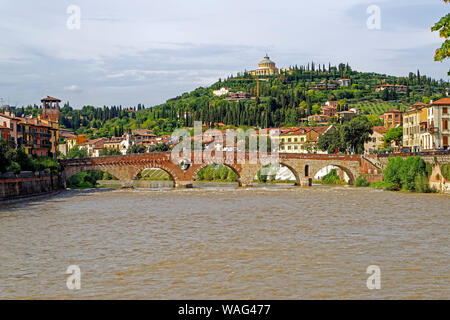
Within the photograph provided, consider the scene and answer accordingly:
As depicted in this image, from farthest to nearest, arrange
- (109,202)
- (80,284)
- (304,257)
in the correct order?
(109,202)
(304,257)
(80,284)

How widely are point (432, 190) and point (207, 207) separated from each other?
19112 millimetres

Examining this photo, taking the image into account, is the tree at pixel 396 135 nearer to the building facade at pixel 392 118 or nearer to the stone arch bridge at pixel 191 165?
the building facade at pixel 392 118

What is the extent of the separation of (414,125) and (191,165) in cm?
2771

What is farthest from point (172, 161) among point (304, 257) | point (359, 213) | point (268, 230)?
point (304, 257)

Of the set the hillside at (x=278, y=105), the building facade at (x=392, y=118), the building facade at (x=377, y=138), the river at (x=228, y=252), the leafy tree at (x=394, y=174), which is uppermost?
the hillside at (x=278, y=105)

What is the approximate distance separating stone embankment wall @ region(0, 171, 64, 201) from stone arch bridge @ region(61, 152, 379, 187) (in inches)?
192

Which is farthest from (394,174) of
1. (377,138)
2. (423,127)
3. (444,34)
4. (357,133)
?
(377,138)

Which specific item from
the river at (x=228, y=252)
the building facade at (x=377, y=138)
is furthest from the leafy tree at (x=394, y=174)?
the building facade at (x=377, y=138)

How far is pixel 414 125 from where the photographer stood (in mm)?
67500

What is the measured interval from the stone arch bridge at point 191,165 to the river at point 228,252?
2390cm

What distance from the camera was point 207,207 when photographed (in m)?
36.0

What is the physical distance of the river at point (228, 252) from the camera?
14.1 m

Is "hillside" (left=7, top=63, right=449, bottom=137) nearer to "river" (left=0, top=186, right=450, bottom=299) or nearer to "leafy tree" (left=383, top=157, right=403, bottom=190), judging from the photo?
"leafy tree" (left=383, top=157, right=403, bottom=190)

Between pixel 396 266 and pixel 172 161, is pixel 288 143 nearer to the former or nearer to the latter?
pixel 172 161
